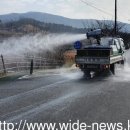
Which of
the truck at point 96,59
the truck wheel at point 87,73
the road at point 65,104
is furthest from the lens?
the truck wheel at point 87,73

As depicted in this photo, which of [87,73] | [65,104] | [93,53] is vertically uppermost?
[93,53]

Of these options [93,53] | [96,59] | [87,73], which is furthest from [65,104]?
[87,73]

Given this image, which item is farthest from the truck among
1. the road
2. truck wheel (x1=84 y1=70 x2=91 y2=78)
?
the road

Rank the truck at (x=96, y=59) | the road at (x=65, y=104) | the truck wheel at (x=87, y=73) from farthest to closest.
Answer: the truck wheel at (x=87, y=73)
the truck at (x=96, y=59)
the road at (x=65, y=104)

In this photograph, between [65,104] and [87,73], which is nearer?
[65,104]

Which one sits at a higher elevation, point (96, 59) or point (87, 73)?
point (96, 59)

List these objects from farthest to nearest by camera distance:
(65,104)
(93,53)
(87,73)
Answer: (87,73), (93,53), (65,104)

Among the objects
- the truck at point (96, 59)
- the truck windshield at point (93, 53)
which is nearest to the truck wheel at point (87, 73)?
the truck at point (96, 59)

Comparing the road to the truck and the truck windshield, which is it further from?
the truck windshield

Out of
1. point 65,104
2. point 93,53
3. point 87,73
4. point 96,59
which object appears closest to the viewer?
point 65,104

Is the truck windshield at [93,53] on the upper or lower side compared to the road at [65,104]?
upper

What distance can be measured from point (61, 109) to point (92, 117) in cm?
159

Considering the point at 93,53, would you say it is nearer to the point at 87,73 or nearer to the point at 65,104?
the point at 87,73

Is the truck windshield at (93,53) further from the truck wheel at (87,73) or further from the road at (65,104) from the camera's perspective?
the road at (65,104)
